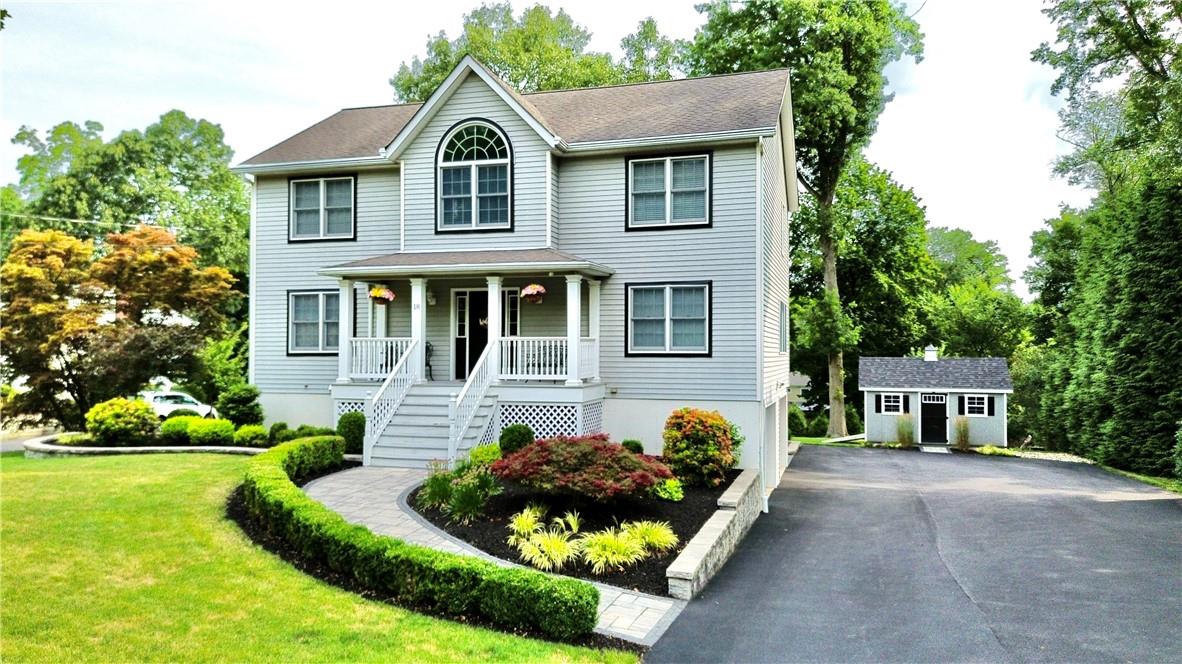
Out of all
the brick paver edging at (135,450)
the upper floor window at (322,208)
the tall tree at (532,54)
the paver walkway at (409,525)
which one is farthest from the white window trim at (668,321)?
the tall tree at (532,54)

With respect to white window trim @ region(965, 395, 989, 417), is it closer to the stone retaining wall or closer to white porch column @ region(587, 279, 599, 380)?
the stone retaining wall

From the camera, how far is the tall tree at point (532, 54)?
33.9 meters

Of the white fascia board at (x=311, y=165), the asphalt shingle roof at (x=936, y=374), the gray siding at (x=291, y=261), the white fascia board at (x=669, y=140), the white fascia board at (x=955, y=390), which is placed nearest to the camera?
the white fascia board at (x=669, y=140)

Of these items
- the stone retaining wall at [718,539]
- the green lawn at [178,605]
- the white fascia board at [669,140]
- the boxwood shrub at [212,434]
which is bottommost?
the stone retaining wall at [718,539]

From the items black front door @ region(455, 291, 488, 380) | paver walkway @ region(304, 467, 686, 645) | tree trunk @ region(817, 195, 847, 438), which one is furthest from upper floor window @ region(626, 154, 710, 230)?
tree trunk @ region(817, 195, 847, 438)

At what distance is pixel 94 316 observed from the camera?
2041 cm

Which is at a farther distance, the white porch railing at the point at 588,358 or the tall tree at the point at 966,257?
the tall tree at the point at 966,257

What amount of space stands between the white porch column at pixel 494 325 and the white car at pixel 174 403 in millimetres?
15696

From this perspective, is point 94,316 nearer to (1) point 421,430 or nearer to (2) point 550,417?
(1) point 421,430

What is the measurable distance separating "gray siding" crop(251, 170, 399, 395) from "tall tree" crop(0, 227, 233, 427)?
3779 mm

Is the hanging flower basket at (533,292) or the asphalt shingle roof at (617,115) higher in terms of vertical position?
the asphalt shingle roof at (617,115)

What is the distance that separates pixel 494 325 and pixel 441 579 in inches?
348

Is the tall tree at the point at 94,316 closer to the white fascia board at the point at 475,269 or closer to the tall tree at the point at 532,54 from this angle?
the white fascia board at the point at 475,269

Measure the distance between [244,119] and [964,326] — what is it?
41.6 metres
